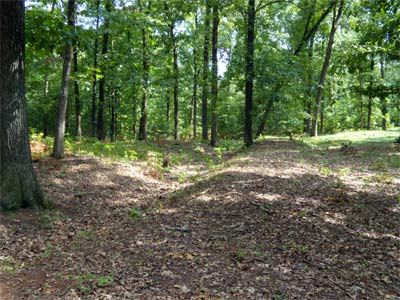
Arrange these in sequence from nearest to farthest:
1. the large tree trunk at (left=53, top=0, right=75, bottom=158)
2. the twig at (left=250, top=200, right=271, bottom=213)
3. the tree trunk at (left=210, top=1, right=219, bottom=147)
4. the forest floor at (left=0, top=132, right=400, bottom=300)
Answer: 1. the forest floor at (left=0, top=132, right=400, bottom=300)
2. the twig at (left=250, top=200, right=271, bottom=213)
3. the large tree trunk at (left=53, top=0, right=75, bottom=158)
4. the tree trunk at (left=210, top=1, right=219, bottom=147)

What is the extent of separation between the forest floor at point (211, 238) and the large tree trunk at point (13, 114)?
488mm

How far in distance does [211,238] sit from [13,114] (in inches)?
167

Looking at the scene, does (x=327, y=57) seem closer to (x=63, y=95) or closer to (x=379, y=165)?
(x=379, y=165)

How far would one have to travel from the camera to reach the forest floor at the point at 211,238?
441 centimetres

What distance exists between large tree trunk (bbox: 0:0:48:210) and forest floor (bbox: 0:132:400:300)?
19.2 inches

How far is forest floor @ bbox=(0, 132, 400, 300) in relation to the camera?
4.41 metres

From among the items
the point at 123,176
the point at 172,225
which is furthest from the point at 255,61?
the point at 172,225

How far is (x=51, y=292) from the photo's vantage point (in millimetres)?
4219

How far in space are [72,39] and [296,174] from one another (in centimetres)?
667

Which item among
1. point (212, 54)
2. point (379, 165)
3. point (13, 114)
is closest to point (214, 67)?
point (212, 54)

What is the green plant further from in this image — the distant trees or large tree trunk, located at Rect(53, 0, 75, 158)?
large tree trunk, located at Rect(53, 0, 75, 158)

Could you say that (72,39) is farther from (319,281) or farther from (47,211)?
(319,281)

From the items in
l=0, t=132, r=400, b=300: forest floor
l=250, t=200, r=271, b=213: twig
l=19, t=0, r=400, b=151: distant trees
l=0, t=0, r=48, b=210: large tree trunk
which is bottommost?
l=0, t=132, r=400, b=300: forest floor

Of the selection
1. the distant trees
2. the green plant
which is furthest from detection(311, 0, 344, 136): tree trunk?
the green plant
